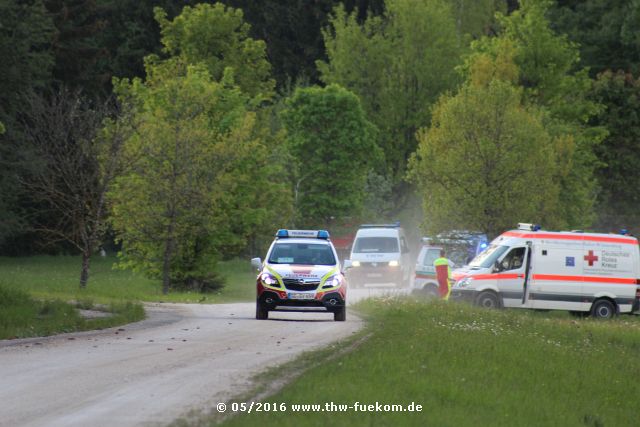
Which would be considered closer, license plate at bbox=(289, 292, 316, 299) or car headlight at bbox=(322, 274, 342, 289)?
license plate at bbox=(289, 292, 316, 299)

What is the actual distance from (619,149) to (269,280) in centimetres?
5491

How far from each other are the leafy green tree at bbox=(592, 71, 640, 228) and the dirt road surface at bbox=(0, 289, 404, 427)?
54091 millimetres

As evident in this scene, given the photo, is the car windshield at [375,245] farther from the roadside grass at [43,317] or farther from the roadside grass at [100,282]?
the roadside grass at [43,317]

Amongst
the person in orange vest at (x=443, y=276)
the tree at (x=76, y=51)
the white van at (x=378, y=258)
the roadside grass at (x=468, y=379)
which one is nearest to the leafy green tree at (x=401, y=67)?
the tree at (x=76, y=51)

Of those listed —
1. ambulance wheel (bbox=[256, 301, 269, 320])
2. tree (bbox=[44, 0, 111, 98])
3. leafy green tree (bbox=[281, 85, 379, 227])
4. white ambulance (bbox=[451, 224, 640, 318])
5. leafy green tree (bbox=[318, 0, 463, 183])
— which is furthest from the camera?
leafy green tree (bbox=[318, 0, 463, 183])

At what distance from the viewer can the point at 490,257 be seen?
38.0 metres

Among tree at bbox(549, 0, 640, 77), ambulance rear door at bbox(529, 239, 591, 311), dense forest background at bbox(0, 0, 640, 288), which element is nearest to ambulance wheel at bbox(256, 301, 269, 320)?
ambulance rear door at bbox(529, 239, 591, 311)

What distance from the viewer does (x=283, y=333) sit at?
22.9m

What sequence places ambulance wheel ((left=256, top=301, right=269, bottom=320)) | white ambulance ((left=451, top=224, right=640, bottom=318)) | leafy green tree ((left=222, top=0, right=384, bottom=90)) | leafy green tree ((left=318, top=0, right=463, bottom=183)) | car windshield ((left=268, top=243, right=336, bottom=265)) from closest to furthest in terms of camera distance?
ambulance wheel ((left=256, top=301, right=269, bottom=320))
car windshield ((left=268, top=243, right=336, bottom=265))
white ambulance ((left=451, top=224, right=640, bottom=318))
leafy green tree ((left=318, top=0, right=463, bottom=183))
leafy green tree ((left=222, top=0, right=384, bottom=90))

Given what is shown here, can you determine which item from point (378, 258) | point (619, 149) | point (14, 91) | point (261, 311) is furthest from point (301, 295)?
point (619, 149)

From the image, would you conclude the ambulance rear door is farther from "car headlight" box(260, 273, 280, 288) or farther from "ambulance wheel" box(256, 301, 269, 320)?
"car headlight" box(260, 273, 280, 288)

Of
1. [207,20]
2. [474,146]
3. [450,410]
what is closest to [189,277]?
[474,146]

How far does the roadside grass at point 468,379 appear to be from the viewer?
1347 cm

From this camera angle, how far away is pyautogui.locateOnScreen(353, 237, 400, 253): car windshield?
53.4m
